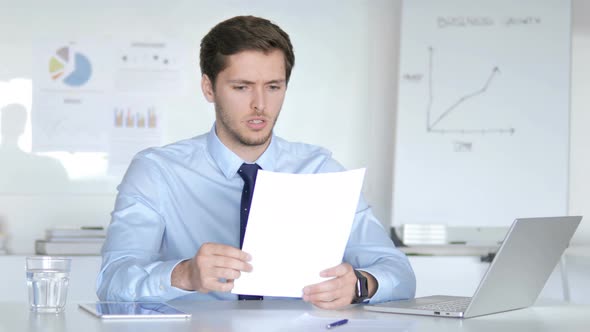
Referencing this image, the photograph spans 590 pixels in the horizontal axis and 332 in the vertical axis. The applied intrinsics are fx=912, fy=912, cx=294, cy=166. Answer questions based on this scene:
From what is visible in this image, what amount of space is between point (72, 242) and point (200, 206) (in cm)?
185

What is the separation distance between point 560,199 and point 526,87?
569 mm

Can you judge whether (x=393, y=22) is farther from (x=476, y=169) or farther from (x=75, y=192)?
(x=75, y=192)

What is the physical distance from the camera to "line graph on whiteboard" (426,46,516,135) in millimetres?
4461

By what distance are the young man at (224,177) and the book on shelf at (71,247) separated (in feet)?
5.83

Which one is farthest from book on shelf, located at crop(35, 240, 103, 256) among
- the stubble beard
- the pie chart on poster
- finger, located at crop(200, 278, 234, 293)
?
finger, located at crop(200, 278, 234, 293)

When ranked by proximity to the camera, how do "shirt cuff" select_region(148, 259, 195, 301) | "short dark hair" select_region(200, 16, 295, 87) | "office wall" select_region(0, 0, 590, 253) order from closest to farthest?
"shirt cuff" select_region(148, 259, 195, 301) < "short dark hair" select_region(200, 16, 295, 87) < "office wall" select_region(0, 0, 590, 253)

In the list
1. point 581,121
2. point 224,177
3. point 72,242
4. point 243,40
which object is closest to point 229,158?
point 224,177

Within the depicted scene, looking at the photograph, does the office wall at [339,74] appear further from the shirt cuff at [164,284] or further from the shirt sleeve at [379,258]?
the shirt cuff at [164,284]

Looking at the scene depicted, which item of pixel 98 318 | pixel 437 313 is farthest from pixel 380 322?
pixel 98 318

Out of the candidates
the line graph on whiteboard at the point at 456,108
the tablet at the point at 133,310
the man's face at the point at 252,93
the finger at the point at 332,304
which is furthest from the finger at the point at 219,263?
the line graph on whiteboard at the point at 456,108

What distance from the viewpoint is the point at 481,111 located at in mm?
4469

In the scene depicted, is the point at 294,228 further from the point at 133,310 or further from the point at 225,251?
the point at 133,310

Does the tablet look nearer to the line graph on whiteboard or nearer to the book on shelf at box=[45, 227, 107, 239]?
the book on shelf at box=[45, 227, 107, 239]

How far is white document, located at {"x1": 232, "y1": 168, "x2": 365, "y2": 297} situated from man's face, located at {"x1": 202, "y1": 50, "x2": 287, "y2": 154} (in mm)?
603
